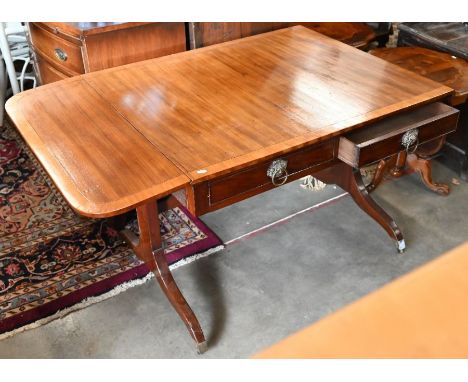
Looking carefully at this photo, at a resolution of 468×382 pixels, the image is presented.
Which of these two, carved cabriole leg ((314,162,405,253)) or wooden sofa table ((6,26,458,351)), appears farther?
carved cabriole leg ((314,162,405,253))

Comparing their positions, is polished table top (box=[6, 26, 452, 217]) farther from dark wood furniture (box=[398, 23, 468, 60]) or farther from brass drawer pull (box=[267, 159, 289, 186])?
dark wood furniture (box=[398, 23, 468, 60])

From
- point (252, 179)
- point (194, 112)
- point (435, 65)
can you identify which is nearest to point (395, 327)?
point (252, 179)

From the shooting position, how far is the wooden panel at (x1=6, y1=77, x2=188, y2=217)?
95 cm

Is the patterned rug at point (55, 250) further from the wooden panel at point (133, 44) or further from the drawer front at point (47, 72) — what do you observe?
the wooden panel at point (133, 44)

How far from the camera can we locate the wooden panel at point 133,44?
147cm

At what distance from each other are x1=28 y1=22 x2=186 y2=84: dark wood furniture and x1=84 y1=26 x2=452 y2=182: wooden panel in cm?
14

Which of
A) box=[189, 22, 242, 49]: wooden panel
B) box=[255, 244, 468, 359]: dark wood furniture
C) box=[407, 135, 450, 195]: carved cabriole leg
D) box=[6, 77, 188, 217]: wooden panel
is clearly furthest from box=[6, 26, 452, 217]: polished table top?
box=[255, 244, 468, 359]: dark wood furniture

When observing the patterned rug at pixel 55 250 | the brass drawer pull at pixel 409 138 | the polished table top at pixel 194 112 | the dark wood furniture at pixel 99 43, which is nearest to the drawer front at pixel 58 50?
the dark wood furniture at pixel 99 43

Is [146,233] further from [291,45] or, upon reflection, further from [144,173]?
[291,45]

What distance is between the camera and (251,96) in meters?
1.25

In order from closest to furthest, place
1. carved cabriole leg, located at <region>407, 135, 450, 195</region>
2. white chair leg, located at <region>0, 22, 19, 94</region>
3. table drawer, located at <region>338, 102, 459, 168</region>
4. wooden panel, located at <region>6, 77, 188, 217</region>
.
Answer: wooden panel, located at <region>6, 77, 188, 217</region> < table drawer, located at <region>338, 102, 459, 168</region> < carved cabriole leg, located at <region>407, 135, 450, 195</region> < white chair leg, located at <region>0, 22, 19, 94</region>

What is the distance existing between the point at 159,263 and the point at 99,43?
1.94 feet

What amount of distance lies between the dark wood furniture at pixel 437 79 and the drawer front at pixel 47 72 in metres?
0.95

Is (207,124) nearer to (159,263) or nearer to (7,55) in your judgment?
(159,263)
